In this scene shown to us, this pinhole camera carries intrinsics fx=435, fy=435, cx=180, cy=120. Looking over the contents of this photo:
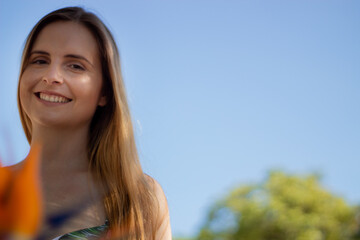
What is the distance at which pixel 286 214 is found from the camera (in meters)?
15.0

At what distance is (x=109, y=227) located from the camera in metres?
1.17

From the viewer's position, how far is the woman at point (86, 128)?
96cm

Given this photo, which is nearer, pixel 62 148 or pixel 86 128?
pixel 62 148

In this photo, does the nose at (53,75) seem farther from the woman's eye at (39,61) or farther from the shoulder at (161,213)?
the shoulder at (161,213)

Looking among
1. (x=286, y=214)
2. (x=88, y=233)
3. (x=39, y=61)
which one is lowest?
(x=88, y=233)

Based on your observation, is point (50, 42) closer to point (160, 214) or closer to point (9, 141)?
point (160, 214)

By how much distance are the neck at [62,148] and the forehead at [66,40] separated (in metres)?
0.20

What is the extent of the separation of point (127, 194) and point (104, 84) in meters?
0.33

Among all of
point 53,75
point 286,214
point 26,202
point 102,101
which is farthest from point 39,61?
point 286,214

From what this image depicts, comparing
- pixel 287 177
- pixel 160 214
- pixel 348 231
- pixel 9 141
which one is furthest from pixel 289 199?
pixel 9 141

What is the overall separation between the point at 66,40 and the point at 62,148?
0.30 metres

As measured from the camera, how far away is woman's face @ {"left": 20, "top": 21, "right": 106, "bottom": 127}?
0.90 meters

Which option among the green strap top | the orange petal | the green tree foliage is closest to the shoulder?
the green strap top

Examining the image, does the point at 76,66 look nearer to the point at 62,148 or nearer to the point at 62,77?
the point at 62,77
